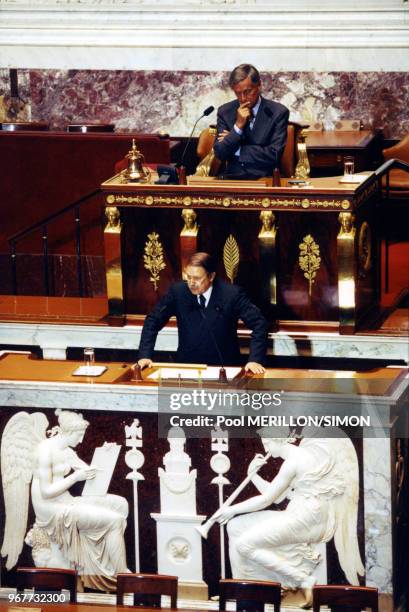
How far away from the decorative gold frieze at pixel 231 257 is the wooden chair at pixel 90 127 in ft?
7.63

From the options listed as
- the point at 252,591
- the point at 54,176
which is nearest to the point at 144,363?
the point at 252,591

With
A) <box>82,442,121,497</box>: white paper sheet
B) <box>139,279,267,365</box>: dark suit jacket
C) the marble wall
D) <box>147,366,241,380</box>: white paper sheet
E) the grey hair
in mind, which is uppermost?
the grey hair

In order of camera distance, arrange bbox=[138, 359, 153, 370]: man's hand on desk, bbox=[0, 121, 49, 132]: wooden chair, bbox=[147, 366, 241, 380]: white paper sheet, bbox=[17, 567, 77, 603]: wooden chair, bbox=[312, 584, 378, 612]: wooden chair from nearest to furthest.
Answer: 1. bbox=[312, 584, 378, 612]: wooden chair
2. bbox=[17, 567, 77, 603]: wooden chair
3. bbox=[147, 366, 241, 380]: white paper sheet
4. bbox=[138, 359, 153, 370]: man's hand on desk
5. bbox=[0, 121, 49, 132]: wooden chair

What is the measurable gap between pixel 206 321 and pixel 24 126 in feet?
10.8

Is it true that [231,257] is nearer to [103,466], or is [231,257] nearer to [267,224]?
[267,224]

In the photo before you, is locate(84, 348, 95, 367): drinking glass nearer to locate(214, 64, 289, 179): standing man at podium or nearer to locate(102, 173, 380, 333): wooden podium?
locate(102, 173, 380, 333): wooden podium

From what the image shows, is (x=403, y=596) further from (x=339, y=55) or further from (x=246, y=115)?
(x=339, y=55)

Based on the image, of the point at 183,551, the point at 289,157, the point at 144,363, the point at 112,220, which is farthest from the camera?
the point at 289,157

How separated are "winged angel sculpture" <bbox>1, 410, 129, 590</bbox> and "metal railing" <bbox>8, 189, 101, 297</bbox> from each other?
7.18ft

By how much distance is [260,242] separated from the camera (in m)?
9.27

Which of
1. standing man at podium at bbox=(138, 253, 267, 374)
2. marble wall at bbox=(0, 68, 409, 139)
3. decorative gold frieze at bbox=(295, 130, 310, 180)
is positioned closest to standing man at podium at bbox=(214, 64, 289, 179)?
decorative gold frieze at bbox=(295, 130, 310, 180)

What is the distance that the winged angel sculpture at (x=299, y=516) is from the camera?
810 cm

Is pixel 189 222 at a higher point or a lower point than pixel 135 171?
lower

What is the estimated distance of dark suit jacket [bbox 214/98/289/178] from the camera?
9375 mm
